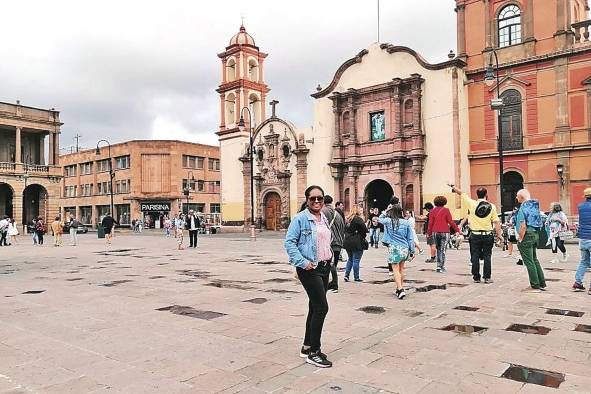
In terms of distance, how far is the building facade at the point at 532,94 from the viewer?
90.5 ft

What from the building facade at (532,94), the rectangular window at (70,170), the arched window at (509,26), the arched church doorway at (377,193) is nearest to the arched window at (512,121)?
the building facade at (532,94)

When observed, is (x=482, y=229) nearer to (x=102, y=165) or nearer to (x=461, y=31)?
(x=461, y=31)

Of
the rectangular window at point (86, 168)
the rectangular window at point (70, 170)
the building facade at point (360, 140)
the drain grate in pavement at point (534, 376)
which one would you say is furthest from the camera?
the rectangular window at point (70, 170)

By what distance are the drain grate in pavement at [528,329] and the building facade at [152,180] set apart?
55.2 metres

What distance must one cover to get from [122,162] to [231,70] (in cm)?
2576

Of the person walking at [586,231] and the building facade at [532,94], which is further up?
the building facade at [532,94]

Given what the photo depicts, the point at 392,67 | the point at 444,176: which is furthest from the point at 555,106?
the point at 392,67

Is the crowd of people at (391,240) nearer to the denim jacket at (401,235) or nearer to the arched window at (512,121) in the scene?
the denim jacket at (401,235)

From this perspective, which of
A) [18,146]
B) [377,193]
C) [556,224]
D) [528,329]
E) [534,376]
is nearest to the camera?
[534,376]

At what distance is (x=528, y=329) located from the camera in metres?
6.30

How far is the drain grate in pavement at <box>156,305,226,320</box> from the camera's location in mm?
7285

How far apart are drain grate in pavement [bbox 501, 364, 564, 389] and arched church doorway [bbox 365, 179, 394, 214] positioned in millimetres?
31127

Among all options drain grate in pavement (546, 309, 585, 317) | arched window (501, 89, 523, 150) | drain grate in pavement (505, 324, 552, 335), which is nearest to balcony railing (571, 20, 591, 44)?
arched window (501, 89, 523, 150)

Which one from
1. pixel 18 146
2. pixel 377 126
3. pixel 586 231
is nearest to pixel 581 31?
pixel 377 126
